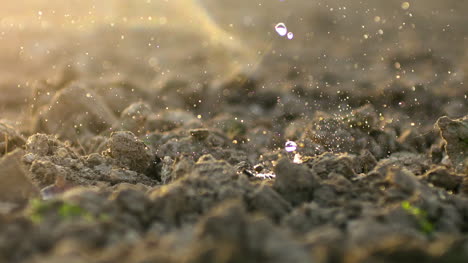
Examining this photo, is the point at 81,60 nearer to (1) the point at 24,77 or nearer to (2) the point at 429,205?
(1) the point at 24,77

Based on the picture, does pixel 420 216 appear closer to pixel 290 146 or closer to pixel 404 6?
pixel 290 146

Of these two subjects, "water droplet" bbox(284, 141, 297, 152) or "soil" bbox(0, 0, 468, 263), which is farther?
"water droplet" bbox(284, 141, 297, 152)

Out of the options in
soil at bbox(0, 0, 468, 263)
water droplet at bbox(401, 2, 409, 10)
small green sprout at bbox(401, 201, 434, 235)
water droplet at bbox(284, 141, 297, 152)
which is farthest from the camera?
water droplet at bbox(401, 2, 409, 10)

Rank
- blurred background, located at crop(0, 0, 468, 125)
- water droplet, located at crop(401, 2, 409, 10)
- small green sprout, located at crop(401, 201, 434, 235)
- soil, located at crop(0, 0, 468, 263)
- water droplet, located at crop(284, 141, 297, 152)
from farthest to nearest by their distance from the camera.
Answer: water droplet, located at crop(401, 2, 409, 10) → blurred background, located at crop(0, 0, 468, 125) → water droplet, located at crop(284, 141, 297, 152) → small green sprout, located at crop(401, 201, 434, 235) → soil, located at crop(0, 0, 468, 263)

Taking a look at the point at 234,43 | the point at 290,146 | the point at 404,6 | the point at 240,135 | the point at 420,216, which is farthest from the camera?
the point at 404,6

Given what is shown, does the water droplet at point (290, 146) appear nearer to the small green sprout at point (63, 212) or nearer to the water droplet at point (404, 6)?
the small green sprout at point (63, 212)

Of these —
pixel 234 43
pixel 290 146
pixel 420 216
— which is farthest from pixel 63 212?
pixel 234 43

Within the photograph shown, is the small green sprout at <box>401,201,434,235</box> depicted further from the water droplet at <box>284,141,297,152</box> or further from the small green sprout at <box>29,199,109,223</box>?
the water droplet at <box>284,141,297,152</box>

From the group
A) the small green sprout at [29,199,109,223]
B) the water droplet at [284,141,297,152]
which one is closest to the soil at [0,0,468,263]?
the small green sprout at [29,199,109,223]
